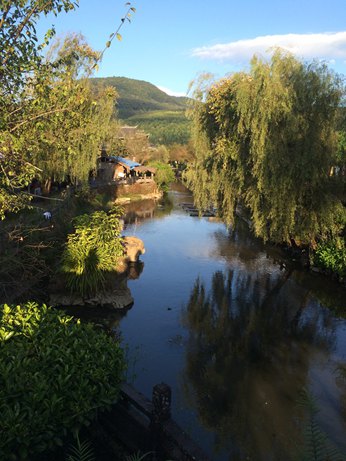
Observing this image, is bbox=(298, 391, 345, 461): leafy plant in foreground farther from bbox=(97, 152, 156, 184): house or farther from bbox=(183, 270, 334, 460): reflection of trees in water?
bbox=(97, 152, 156, 184): house

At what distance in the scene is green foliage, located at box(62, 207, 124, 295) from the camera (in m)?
14.1

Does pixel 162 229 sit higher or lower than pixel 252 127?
lower

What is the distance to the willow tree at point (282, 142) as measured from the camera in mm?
17141

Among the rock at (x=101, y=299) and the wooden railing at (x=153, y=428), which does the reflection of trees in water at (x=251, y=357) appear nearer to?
the rock at (x=101, y=299)

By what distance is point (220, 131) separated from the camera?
19453 millimetres

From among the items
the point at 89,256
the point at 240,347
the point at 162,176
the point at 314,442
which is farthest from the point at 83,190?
the point at 314,442

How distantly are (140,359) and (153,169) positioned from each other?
42.3 meters

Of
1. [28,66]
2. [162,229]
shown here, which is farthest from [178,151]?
[28,66]

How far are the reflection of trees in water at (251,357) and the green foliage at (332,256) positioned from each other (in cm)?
213

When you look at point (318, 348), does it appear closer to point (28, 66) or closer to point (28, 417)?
point (28, 417)

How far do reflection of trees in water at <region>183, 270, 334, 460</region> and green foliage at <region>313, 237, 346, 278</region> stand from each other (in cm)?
213

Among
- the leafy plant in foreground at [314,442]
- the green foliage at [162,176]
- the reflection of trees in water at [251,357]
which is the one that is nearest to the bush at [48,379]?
the leafy plant in foreground at [314,442]

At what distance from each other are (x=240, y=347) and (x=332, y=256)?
29.3ft

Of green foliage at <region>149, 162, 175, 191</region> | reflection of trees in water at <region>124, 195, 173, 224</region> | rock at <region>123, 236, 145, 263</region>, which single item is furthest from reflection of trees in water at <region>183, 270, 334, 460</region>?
green foliage at <region>149, 162, 175, 191</region>
